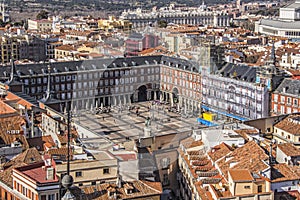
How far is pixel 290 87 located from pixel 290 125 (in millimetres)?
6780

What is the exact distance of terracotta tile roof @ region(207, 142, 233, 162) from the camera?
15.1 metres

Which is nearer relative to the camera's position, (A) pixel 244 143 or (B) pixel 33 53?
(A) pixel 244 143

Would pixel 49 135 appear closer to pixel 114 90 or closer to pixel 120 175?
pixel 114 90

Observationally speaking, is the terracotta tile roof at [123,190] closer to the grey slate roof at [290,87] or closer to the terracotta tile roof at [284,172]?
the terracotta tile roof at [284,172]

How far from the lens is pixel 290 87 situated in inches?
1041

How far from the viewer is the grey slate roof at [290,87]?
85.9 feet

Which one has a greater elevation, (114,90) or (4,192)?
(114,90)

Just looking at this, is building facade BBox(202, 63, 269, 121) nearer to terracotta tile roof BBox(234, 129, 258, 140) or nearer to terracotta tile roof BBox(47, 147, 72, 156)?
terracotta tile roof BBox(234, 129, 258, 140)

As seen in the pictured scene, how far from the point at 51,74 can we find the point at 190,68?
6847 millimetres

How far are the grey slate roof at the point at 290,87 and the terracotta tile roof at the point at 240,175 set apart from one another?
13522 millimetres

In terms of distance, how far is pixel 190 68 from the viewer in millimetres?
31938

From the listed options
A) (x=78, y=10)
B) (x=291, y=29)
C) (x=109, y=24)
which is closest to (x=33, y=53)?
(x=109, y=24)

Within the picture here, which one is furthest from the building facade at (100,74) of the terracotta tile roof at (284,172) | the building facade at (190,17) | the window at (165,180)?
the building facade at (190,17)

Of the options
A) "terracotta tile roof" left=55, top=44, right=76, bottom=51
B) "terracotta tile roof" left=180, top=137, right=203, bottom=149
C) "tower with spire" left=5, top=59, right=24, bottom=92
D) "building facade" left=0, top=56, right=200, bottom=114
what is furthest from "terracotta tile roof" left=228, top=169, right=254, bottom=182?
"terracotta tile roof" left=55, top=44, right=76, bottom=51
